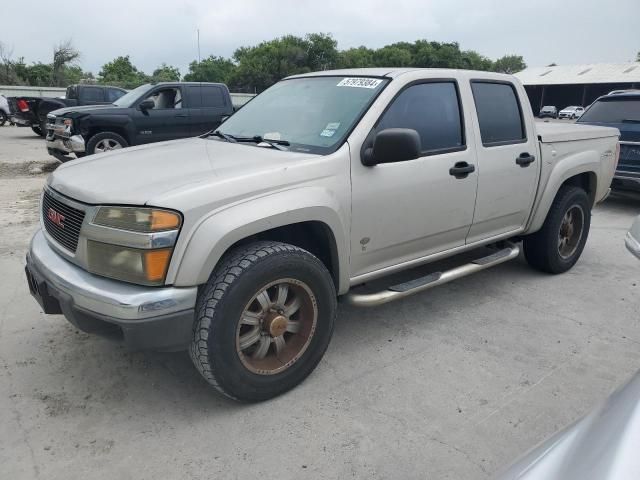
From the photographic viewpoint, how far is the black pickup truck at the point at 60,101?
15370 mm

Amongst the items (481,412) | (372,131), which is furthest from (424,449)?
(372,131)

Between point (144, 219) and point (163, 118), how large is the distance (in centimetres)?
837

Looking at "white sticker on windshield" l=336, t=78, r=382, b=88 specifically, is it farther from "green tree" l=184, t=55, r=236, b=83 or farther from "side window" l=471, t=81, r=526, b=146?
"green tree" l=184, t=55, r=236, b=83

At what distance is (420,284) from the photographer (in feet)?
11.6

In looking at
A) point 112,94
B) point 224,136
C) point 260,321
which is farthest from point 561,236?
point 112,94

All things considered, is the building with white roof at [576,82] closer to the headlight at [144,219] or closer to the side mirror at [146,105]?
the side mirror at [146,105]

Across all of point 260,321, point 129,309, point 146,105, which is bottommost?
point 260,321

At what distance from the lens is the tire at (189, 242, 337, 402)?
2.55 metres

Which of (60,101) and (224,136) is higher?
(60,101)

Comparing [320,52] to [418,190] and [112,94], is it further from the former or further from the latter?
[418,190]

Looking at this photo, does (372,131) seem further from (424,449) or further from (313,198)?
(424,449)

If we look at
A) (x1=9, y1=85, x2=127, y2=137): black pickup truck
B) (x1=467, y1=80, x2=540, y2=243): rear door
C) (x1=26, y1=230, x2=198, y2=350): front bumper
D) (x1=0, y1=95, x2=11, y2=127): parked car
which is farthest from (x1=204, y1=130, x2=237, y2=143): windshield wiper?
(x1=0, y1=95, x2=11, y2=127): parked car

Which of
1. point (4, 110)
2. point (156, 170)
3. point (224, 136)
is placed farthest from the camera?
point (4, 110)

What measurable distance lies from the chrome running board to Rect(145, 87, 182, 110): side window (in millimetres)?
7938
